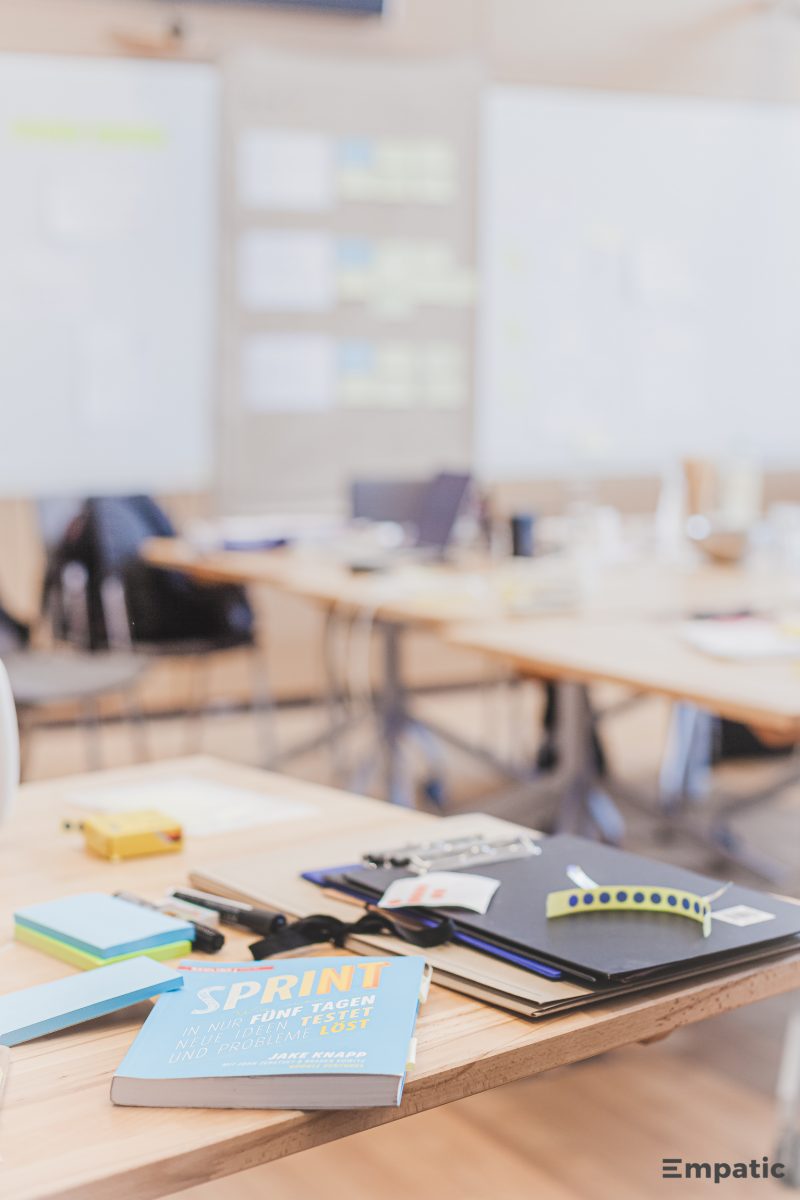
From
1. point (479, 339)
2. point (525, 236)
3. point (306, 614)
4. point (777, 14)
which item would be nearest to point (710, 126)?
point (777, 14)

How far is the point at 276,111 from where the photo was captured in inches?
209

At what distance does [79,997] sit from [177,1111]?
6.5 inches

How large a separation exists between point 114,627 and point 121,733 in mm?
976

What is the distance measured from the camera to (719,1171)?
213cm

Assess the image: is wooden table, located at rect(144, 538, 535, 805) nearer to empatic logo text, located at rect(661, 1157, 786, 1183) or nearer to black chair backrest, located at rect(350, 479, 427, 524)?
black chair backrest, located at rect(350, 479, 427, 524)

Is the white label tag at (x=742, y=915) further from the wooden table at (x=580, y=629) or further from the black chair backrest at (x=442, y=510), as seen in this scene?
the black chair backrest at (x=442, y=510)

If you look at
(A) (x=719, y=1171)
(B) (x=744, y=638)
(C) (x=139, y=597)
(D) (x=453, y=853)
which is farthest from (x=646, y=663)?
(C) (x=139, y=597)

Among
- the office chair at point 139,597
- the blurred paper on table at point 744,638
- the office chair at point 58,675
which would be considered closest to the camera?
the blurred paper on table at point 744,638

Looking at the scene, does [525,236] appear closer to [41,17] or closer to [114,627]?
[41,17]

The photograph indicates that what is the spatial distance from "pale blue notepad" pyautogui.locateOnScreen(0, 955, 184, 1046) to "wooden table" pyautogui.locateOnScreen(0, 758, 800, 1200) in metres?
0.01

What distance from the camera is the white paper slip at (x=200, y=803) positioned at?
1489mm

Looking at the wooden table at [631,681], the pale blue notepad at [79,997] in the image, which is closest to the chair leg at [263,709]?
the wooden table at [631,681]

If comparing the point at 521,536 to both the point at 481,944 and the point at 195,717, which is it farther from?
the point at 481,944

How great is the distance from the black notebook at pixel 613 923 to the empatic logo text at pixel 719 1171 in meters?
1.02
